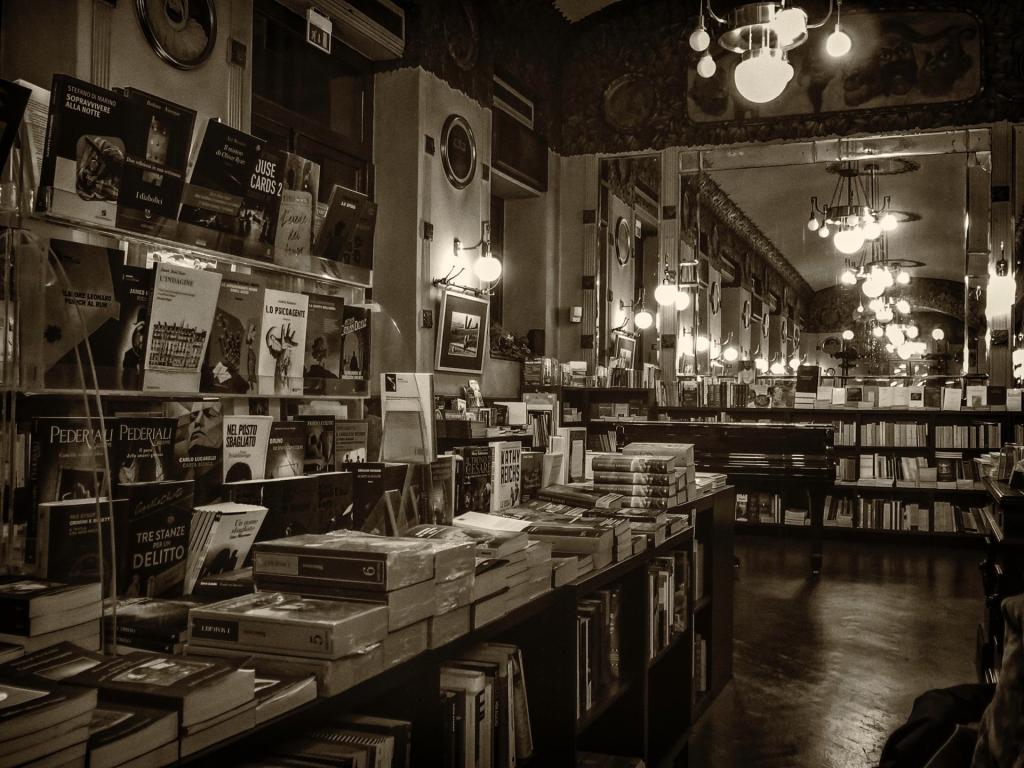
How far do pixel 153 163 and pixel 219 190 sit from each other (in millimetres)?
202

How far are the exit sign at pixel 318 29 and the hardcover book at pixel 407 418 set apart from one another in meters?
4.46

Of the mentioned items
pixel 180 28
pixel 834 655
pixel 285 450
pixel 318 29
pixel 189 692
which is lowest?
pixel 834 655

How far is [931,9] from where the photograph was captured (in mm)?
8641

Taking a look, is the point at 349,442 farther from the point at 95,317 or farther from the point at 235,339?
the point at 95,317

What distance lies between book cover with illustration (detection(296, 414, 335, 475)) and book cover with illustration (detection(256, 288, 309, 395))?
12 centimetres

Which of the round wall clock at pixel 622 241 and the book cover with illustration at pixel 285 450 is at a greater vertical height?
the round wall clock at pixel 622 241

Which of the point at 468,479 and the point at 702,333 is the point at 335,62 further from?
the point at 702,333

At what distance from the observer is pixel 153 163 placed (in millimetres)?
1979

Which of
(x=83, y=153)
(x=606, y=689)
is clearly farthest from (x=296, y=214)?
(x=606, y=689)

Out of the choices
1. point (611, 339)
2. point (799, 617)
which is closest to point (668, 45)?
point (611, 339)

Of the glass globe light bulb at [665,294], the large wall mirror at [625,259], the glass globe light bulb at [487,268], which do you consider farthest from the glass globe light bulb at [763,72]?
the large wall mirror at [625,259]

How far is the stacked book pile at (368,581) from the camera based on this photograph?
1473mm

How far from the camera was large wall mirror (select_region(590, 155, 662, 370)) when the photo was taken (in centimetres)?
1011

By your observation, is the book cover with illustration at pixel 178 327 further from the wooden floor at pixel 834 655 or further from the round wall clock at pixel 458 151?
the round wall clock at pixel 458 151
